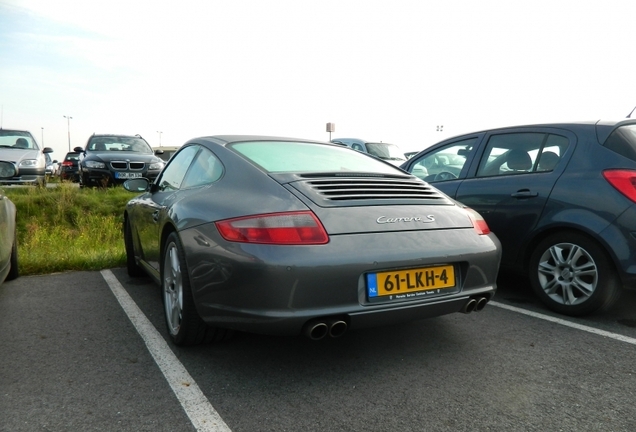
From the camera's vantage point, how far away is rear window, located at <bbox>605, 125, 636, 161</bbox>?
12.1 ft

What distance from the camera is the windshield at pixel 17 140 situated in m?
12.2

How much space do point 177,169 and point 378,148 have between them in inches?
429

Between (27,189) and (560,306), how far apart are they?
1001 cm

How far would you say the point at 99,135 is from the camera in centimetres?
1349

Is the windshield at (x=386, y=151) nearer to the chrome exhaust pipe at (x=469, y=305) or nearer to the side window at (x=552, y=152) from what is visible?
the side window at (x=552, y=152)

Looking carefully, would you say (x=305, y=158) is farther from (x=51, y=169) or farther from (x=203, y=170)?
(x=51, y=169)

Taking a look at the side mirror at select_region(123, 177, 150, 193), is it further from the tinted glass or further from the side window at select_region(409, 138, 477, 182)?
the tinted glass

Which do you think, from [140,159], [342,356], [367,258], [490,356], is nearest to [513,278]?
[490,356]

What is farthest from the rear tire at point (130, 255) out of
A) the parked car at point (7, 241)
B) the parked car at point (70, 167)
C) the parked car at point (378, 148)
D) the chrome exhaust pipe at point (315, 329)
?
the parked car at point (70, 167)

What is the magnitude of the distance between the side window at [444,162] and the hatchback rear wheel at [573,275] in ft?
4.41

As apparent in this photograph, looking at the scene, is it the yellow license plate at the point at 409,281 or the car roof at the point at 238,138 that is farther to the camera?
the car roof at the point at 238,138

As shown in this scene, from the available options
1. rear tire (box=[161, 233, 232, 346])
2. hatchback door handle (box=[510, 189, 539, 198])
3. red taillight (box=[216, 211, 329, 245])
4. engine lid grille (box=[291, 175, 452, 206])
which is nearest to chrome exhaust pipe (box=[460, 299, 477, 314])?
engine lid grille (box=[291, 175, 452, 206])

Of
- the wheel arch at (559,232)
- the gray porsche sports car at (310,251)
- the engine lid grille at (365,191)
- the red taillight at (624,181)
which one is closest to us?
the gray porsche sports car at (310,251)

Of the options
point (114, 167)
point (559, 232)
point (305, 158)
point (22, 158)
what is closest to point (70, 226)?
point (114, 167)
